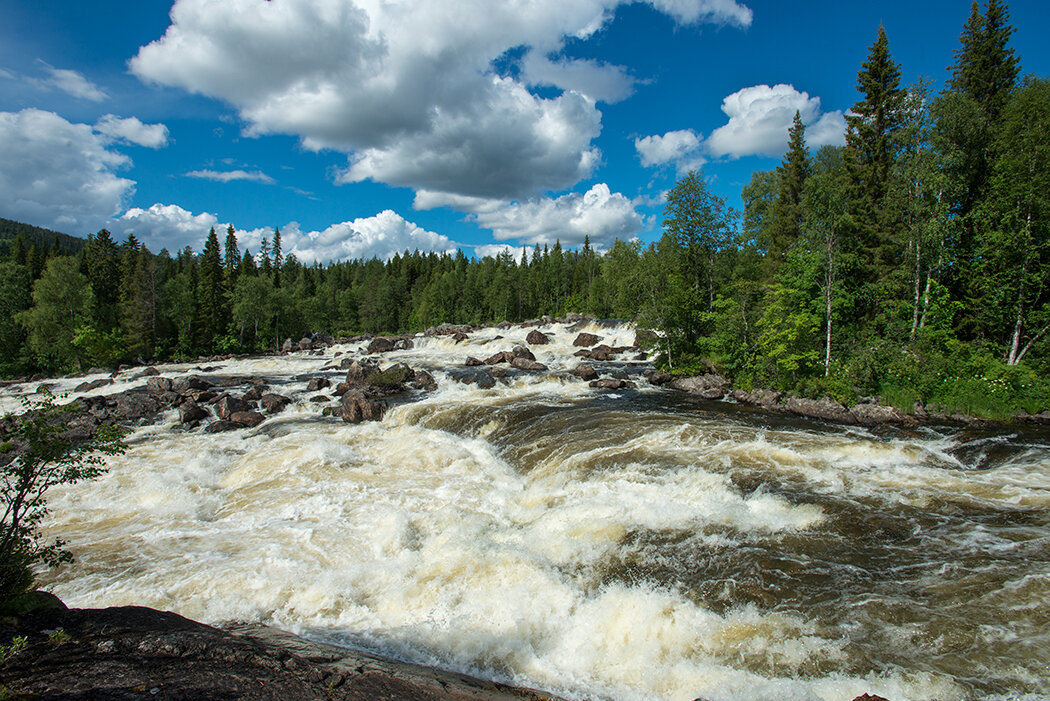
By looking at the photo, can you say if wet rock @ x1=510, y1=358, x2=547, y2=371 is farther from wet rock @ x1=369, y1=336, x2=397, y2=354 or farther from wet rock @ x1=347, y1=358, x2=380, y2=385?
wet rock @ x1=369, y1=336, x2=397, y2=354

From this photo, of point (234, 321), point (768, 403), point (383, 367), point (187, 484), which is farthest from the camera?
point (234, 321)

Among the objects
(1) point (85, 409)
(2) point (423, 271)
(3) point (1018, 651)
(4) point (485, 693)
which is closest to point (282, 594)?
(4) point (485, 693)

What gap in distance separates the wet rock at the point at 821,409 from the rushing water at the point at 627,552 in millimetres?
2065

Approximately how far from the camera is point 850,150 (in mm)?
26266

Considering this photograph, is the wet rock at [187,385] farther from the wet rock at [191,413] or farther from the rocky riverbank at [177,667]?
the rocky riverbank at [177,667]

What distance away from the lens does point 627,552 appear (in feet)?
28.6

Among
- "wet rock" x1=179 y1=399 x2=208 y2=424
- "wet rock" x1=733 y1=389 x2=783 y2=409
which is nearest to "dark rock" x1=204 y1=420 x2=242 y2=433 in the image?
"wet rock" x1=179 y1=399 x2=208 y2=424

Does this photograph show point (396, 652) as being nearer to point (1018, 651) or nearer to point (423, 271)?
point (1018, 651)

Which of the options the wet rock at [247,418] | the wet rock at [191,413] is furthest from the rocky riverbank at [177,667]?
the wet rock at [191,413]

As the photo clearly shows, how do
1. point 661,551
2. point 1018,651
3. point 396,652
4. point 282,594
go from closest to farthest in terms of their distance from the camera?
point 1018,651, point 396,652, point 282,594, point 661,551

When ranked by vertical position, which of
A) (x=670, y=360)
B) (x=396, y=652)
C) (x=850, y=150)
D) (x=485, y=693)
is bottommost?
(x=396, y=652)

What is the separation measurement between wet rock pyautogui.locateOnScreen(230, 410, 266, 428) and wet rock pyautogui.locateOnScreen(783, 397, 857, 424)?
2387cm

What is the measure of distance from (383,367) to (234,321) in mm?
39666

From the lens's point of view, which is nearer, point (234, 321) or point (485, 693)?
point (485, 693)
